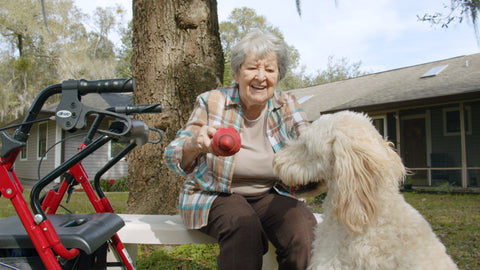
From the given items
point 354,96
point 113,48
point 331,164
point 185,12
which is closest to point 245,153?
point 331,164

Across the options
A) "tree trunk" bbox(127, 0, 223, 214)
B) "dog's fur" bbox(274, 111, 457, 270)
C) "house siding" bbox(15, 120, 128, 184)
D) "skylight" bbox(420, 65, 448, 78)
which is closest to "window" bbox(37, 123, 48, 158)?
"house siding" bbox(15, 120, 128, 184)

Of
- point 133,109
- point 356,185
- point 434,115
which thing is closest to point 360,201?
point 356,185

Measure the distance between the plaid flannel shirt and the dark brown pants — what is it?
0.10 metres

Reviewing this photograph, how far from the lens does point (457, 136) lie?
14.8 meters

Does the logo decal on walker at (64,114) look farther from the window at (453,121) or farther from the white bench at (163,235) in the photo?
the window at (453,121)

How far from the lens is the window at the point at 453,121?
1471 cm

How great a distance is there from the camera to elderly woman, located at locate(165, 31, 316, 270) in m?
2.18

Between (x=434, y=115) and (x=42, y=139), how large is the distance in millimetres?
18947

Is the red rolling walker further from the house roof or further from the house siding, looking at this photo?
the house siding

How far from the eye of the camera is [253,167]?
2523 millimetres

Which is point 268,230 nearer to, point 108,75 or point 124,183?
point 124,183

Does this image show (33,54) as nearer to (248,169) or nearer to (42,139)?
(42,139)

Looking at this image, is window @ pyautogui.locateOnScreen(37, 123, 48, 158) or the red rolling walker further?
window @ pyautogui.locateOnScreen(37, 123, 48, 158)

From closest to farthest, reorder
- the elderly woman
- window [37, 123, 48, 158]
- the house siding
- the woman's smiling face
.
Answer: the elderly woman, the woman's smiling face, the house siding, window [37, 123, 48, 158]
